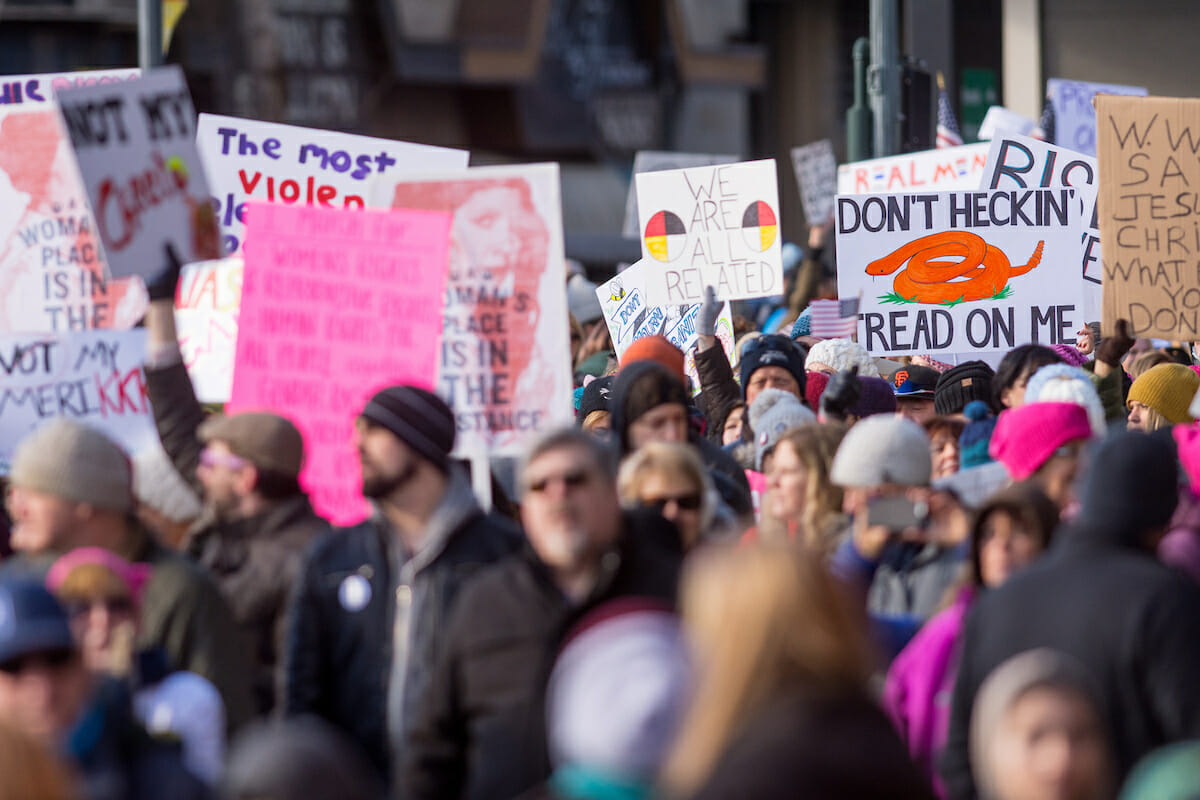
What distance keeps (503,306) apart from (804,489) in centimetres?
108

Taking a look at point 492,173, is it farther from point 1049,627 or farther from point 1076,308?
point 1076,308

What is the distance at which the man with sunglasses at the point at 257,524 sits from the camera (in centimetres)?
451

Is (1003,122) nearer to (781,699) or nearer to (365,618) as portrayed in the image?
(365,618)

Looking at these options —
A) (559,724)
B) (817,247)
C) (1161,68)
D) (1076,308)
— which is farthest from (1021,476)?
(1161,68)

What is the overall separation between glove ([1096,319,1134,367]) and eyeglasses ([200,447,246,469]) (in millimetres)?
4224

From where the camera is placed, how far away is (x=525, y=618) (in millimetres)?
3693

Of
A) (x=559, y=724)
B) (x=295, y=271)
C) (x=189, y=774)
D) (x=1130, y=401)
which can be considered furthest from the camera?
(x=1130, y=401)

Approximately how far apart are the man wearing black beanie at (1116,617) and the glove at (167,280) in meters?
2.74

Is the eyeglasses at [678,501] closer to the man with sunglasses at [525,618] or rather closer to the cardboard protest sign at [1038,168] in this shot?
the man with sunglasses at [525,618]

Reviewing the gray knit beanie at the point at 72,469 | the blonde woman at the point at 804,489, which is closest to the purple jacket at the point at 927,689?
the blonde woman at the point at 804,489

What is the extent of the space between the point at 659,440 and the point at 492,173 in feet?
3.38

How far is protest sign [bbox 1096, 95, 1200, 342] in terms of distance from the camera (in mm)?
6938

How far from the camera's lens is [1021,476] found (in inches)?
191

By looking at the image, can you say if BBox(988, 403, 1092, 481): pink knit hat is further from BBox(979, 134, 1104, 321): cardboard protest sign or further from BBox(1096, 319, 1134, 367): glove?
BBox(979, 134, 1104, 321): cardboard protest sign
